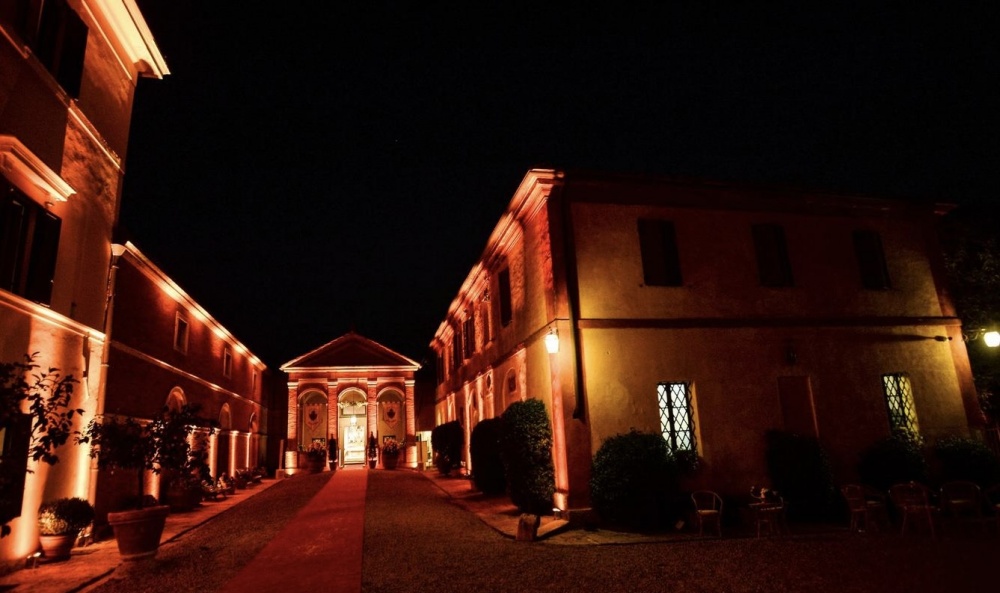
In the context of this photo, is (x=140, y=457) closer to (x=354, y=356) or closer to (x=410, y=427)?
(x=410, y=427)

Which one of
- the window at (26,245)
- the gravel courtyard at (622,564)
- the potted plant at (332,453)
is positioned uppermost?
the window at (26,245)

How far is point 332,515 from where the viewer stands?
14.0m

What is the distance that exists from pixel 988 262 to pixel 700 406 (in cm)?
1002

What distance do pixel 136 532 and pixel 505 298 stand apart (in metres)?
9.96

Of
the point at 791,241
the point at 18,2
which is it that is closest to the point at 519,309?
the point at 791,241

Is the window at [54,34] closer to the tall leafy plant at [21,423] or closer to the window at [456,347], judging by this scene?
the tall leafy plant at [21,423]

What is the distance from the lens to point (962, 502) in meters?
9.59

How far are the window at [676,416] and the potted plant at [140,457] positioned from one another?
863 centimetres

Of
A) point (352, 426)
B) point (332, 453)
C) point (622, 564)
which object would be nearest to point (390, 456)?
point (332, 453)

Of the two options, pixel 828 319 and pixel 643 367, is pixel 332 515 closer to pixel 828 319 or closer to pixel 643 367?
pixel 643 367

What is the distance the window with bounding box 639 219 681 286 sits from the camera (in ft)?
40.9

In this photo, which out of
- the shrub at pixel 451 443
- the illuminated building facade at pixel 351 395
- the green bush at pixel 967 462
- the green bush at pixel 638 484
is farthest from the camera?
the illuminated building facade at pixel 351 395

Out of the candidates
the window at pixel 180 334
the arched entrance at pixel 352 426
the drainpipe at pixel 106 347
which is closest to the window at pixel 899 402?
the drainpipe at pixel 106 347

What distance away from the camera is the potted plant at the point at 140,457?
9055 mm
